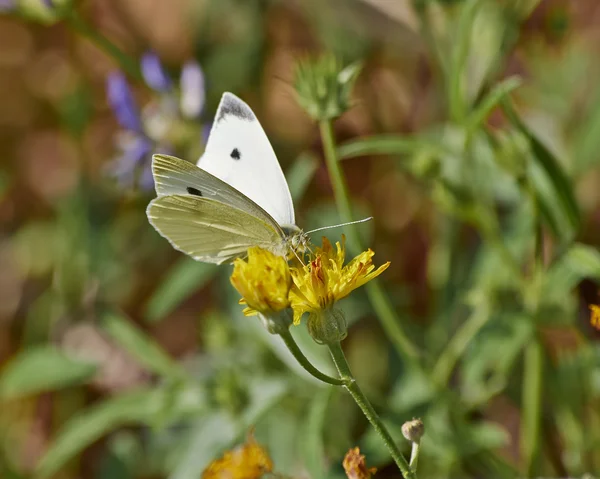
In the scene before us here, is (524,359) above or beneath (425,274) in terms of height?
beneath

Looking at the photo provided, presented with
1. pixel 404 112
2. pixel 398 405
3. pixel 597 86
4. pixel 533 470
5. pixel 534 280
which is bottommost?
pixel 533 470

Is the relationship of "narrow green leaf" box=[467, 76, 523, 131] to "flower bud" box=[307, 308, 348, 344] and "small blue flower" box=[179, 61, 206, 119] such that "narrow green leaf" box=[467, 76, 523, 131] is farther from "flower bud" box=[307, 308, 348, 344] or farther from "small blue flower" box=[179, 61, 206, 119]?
"small blue flower" box=[179, 61, 206, 119]

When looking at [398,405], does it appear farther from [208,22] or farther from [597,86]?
[208,22]

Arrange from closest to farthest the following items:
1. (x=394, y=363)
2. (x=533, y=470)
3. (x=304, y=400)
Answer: (x=533, y=470) < (x=304, y=400) < (x=394, y=363)

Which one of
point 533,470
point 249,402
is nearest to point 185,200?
point 249,402

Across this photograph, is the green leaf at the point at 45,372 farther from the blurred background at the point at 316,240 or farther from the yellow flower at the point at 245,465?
the yellow flower at the point at 245,465

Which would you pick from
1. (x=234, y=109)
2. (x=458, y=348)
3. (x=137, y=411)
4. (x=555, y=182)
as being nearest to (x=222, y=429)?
(x=137, y=411)

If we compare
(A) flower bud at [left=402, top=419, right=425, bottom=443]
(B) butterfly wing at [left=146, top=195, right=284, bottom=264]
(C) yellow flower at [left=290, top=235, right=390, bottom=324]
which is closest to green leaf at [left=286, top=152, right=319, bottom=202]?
(B) butterfly wing at [left=146, top=195, right=284, bottom=264]

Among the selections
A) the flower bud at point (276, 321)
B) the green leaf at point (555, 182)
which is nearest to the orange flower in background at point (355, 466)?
the flower bud at point (276, 321)
